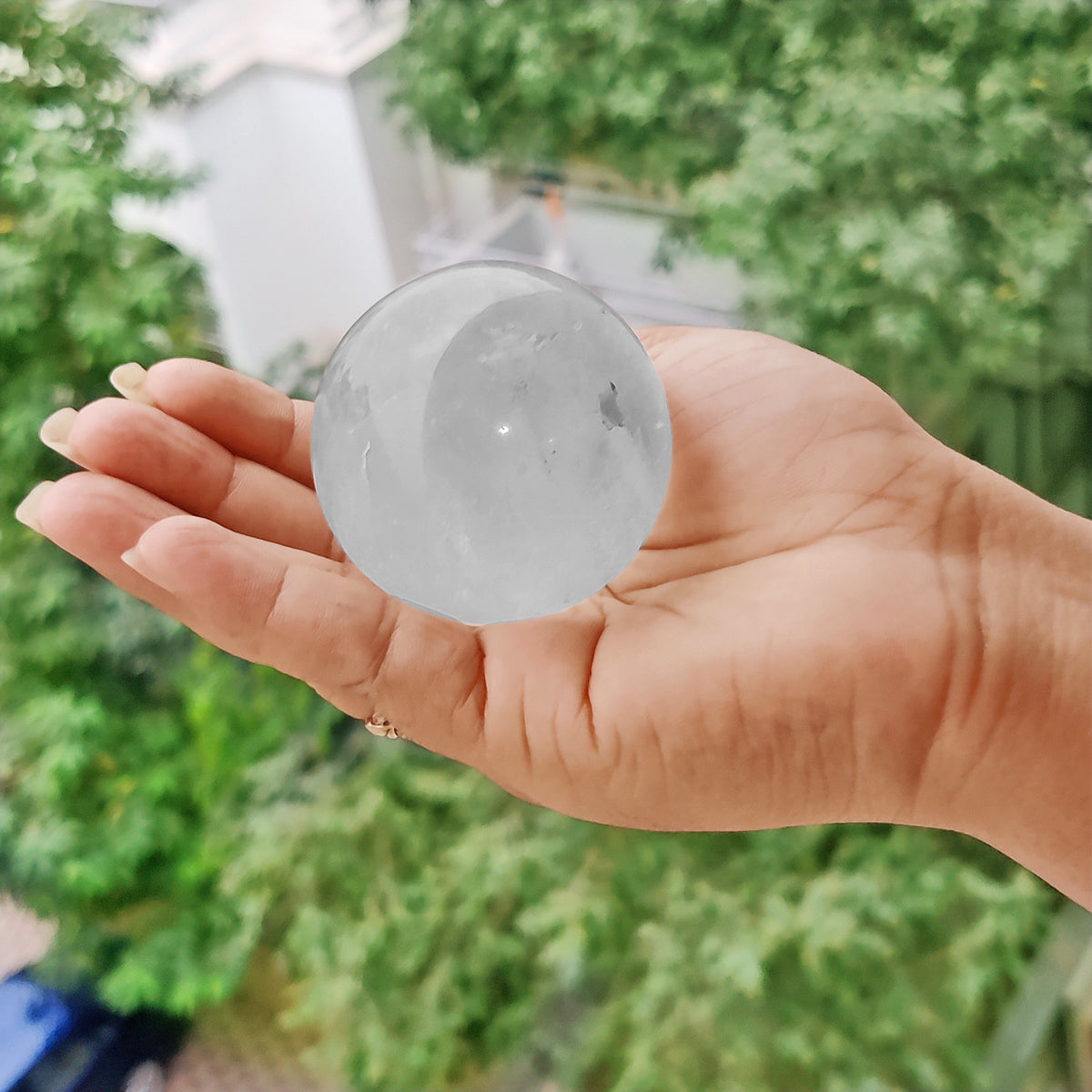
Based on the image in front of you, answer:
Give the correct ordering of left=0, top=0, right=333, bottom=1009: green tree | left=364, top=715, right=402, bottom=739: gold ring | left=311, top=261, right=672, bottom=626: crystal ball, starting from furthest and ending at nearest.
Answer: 1. left=0, top=0, right=333, bottom=1009: green tree
2. left=364, top=715, right=402, bottom=739: gold ring
3. left=311, top=261, right=672, bottom=626: crystal ball

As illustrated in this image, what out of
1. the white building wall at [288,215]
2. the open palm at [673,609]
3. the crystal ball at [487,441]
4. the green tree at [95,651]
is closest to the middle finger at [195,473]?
the open palm at [673,609]

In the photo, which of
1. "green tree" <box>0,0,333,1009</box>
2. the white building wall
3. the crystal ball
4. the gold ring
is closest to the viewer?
the crystal ball

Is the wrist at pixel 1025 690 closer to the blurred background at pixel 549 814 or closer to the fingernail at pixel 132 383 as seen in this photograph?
the blurred background at pixel 549 814

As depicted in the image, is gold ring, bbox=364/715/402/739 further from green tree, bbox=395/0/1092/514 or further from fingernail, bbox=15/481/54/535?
green tree, bbox=395/0/1092/514

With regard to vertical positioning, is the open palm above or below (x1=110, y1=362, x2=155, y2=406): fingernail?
below

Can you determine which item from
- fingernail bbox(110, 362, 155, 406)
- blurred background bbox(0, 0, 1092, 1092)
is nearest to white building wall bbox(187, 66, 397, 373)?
blurred background bbox(0, 0, 1092, 1092)

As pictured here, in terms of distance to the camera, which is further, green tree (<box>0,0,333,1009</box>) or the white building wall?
the white building wall
